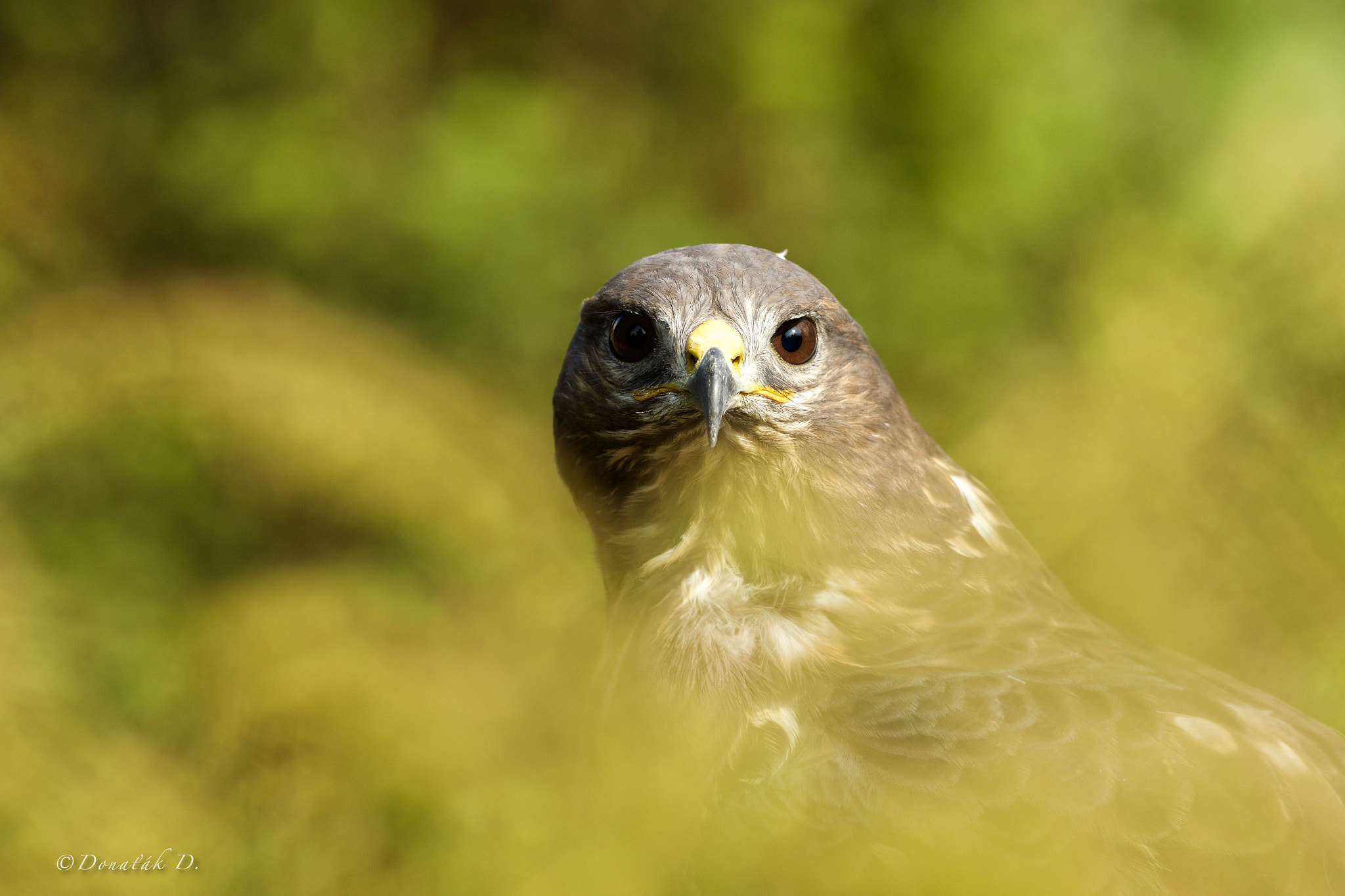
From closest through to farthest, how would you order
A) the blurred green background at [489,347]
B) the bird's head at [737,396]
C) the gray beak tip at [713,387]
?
1. the blurred green background at [489,347]
2. the gray beak tip at [713,387]
3. the bird's head at [737,396]

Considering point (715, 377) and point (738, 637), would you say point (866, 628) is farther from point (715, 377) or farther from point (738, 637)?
point (715, 377)

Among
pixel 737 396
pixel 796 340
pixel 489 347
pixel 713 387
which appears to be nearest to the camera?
pixel 713 387

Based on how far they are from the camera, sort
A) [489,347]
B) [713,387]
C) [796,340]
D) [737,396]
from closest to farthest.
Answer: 1. [713,387]
2. [737,396]
3. [796,340]
4. [489,347]

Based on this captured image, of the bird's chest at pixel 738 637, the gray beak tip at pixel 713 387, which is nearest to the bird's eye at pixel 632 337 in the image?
the gray beak tip at pixel 713 387

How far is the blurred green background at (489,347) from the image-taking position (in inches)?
45.4

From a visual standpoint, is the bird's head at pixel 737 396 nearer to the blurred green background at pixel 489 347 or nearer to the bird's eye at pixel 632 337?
the bird's eye at pixel 632 337

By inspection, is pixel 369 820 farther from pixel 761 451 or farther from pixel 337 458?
pixel 761 451

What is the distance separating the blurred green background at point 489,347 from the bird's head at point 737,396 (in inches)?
9.1

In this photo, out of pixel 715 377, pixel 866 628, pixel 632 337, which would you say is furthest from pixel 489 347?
pixel 866 628

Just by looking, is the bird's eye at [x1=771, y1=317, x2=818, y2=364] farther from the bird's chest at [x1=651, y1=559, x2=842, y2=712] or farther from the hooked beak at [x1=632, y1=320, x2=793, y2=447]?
the bird's chest at [x1=651, y1=559, x2=842, y2=712]

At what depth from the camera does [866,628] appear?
2.04 meters

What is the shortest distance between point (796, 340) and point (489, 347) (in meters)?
2.42

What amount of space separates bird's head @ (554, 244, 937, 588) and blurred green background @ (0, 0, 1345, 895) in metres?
0.23

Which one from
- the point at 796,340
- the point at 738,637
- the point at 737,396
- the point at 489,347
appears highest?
the point at 796,340
